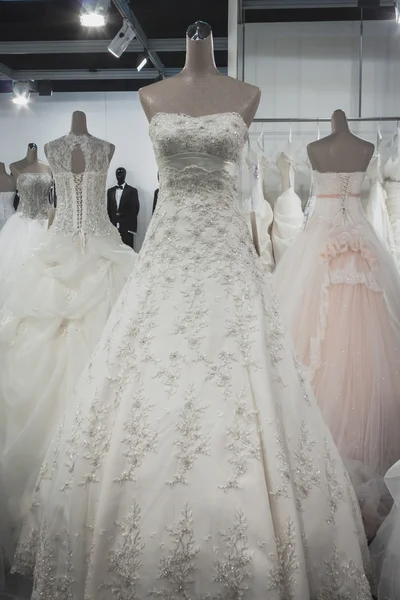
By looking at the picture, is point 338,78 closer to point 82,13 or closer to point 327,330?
point 82,13

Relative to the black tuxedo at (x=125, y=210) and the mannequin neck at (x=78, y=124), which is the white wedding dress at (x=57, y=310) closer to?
the mannequin neck at (x=78, y=124)

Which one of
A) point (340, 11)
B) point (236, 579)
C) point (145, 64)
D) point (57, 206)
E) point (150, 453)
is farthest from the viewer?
point (340, 11)

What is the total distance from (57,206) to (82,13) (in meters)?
1.15

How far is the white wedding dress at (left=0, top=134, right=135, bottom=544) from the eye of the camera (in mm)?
2252

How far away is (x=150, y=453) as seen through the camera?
1524 millimetres

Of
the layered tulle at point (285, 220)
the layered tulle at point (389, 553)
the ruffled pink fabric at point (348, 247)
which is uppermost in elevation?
the layered tulle at point (285, 220)

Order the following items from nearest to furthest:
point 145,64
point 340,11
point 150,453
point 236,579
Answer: point 236,579 < point 150,453 < point 145,64 < point 340,11

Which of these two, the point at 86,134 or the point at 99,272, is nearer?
the point at 99,272

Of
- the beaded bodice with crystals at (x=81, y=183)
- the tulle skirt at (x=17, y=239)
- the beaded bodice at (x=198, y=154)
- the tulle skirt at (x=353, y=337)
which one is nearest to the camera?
the beaded bodice at (x=198, y=154)

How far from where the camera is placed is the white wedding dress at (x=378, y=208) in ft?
12.6

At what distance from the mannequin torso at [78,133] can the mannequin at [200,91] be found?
91 cm

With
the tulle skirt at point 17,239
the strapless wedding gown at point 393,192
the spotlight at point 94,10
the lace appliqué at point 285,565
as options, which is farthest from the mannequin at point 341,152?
the lace appliqué at point 285,565

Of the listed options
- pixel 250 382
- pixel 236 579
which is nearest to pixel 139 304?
pixel 250 382

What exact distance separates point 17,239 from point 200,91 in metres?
1.86
